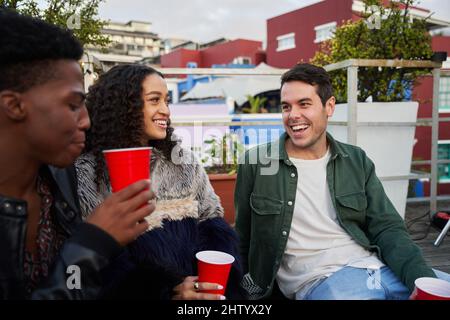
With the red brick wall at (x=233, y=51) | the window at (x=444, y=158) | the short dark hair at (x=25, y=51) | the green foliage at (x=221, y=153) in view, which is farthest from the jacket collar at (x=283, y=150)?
the red brick wall at (x=233, y=51)

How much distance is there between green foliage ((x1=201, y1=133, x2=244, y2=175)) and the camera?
5266 millimetres

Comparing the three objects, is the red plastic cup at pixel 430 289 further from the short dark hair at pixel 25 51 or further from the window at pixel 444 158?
the window at pixel 444 158

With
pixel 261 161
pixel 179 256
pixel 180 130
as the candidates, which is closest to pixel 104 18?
pixel 180 130

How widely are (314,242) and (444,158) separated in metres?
10.7

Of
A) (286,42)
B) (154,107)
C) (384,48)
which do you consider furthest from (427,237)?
(286,42)

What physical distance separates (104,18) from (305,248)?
3316mm

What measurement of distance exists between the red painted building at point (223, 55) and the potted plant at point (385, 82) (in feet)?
67.0

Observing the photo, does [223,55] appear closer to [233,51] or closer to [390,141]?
[233,51]

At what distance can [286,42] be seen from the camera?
67.6 ft

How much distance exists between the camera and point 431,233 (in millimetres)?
4172

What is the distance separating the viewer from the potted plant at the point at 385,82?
14.2ft
